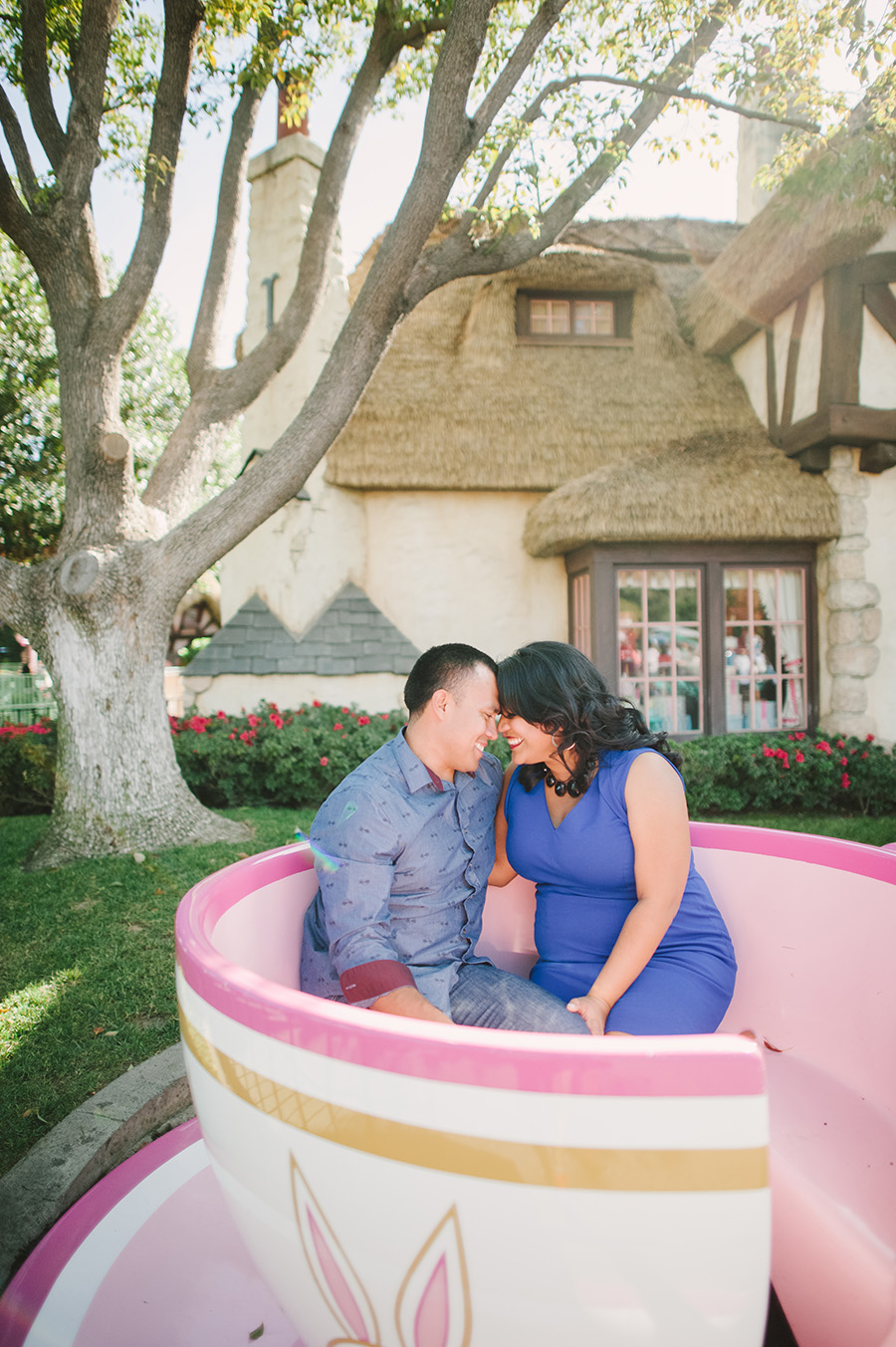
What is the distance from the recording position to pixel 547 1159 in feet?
3.07

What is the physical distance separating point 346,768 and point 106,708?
7.46 feet

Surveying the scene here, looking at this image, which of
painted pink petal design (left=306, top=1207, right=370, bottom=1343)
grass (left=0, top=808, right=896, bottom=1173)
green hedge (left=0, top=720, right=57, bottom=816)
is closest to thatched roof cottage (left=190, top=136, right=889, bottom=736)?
green hedge (left=0, top=720, right=57, bottom=816)

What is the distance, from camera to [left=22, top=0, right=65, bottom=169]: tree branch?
15.4ft

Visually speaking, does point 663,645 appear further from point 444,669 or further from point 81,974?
point 444,669

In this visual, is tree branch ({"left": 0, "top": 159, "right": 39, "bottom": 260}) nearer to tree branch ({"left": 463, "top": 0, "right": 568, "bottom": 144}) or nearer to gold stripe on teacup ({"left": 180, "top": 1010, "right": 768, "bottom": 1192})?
tree branch ({"left": 463, "top": 0, "right": 568, "bottom": 144})

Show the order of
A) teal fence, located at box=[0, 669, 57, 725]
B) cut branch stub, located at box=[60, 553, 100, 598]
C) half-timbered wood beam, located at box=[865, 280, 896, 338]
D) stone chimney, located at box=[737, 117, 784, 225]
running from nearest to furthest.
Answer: cut branch stub, located at box=[60, 553, 100, 598] < half-timbered wood beam, located at box=[865, 280, 896, 338] < stone chimney, located at box=[737, 117, 784, 225] < teal fence, located at box=[0, 669, 57, 725]

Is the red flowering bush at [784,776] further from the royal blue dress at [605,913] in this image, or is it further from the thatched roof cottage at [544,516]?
the royal blue dress at [605,913]

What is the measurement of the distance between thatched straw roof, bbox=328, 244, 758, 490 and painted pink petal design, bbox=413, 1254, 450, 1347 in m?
7.89

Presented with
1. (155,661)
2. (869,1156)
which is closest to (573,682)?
(869,1156)

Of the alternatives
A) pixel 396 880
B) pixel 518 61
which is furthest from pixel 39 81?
pixel 396 880

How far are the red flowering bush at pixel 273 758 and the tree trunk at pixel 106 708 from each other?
168 cm

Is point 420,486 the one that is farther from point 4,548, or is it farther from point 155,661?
point 4,548

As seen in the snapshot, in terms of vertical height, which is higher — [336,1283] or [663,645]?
[663,645]

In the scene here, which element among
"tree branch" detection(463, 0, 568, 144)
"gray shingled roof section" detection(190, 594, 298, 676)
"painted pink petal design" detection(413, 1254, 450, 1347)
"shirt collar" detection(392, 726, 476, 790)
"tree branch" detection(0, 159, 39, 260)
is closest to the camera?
"painted pink petal design" detection(413, 1254, 450, 1347)
